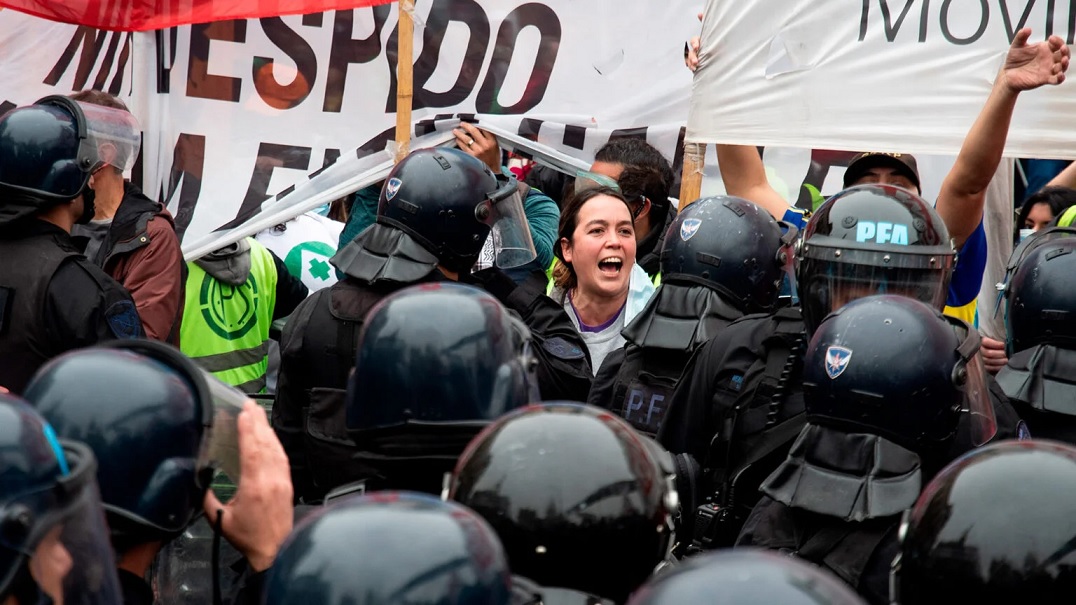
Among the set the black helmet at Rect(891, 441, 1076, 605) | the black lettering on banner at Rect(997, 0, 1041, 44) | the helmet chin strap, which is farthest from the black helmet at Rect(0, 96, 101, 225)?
the black lettering on banner at Rect(997, 0, 1041, 44)

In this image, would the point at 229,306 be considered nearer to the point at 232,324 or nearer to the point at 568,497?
the point at 232,324

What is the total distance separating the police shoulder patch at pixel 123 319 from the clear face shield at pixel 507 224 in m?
1.23

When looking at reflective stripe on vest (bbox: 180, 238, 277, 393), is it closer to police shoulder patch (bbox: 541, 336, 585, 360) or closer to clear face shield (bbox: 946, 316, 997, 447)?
police shoulder patch (bbox: 541, 336, 585, 360)

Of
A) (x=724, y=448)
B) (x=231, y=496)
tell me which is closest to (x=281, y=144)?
(x=724, y=448)

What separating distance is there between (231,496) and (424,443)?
1.44ft

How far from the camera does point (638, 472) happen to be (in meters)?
2.25

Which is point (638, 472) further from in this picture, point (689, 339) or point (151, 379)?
point (689, 339)

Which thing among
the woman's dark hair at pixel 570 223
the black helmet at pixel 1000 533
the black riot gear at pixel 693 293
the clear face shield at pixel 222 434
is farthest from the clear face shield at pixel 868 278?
the clear face shield at pixel 222 434

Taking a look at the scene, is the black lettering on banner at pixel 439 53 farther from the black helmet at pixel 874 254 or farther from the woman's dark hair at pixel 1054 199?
the woman's dark hair at pixel 1054 199

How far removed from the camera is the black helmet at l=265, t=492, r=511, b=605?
1.69m

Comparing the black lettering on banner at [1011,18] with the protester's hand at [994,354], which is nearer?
the black lettering on banner at [1011,18]

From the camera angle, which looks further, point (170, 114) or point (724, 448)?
point (170, 114)

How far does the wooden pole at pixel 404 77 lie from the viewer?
19.1ft

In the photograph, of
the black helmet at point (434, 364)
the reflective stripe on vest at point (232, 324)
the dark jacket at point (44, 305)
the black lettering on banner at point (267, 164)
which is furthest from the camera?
the black lettering on banner at point (267, 164)
